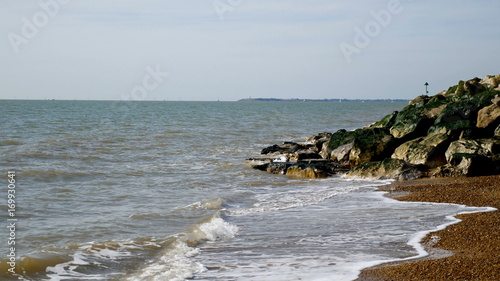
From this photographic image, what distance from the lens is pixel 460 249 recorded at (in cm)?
897

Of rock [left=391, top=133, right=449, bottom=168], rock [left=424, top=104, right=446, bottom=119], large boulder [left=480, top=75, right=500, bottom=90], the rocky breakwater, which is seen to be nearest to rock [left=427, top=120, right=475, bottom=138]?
the rocky breakwater

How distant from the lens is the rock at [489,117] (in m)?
19.4

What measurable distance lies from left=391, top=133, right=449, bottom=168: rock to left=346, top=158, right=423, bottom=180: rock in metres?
0.85

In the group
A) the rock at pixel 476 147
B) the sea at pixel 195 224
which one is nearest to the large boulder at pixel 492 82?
the rock at pixel 476 147

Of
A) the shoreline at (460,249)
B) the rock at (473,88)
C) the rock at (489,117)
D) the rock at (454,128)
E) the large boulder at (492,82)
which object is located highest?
the large boulder at (492,82)

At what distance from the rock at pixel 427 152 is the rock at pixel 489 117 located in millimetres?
1666

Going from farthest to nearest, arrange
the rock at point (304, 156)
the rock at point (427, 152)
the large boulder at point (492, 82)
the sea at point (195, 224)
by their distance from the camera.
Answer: the large boulder at point (492, 82) < the rock at point (304, 156) < the rock at point (427, 152) < the sea at point (195, 224)

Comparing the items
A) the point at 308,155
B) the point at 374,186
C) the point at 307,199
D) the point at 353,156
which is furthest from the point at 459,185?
the point at 308,155

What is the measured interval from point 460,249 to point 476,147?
32.7 feet

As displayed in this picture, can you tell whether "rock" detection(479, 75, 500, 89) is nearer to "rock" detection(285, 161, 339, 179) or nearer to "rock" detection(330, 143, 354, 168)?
"rock" detection(330, 143, 354, 168)

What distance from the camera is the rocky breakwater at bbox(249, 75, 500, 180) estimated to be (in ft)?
58.2

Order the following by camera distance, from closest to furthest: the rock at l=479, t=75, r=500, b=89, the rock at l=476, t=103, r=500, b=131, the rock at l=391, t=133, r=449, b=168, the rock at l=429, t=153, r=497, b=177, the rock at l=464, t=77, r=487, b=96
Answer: the rock at l=429, t=153, r=497, b=177 → the rock at l=391, t=133, r=449, b=168 → the rock at l=476, t=103, r=500, b=131 → the rock at l=464, t=77, r=487, b=96 → the rock at l=479, t=75, r=500, b=89

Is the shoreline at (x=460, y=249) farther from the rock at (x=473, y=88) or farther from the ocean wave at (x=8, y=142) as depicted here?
the ocean wave at (x=8, y=142)

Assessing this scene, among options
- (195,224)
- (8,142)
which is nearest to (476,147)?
(195,224)
